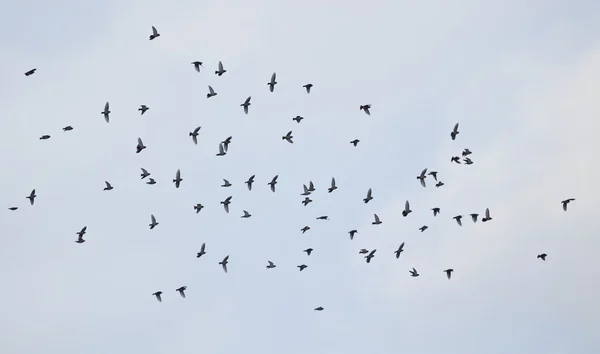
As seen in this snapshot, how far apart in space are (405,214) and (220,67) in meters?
22.3

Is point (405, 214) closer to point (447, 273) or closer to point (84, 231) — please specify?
point (447, 273)

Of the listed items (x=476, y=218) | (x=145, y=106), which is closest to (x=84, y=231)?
(x=145, y=106)

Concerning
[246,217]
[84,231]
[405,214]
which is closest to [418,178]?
[405,214]

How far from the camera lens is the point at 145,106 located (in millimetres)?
188750

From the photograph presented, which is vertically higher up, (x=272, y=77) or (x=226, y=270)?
(x=272, y=77)

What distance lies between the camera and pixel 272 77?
183500 mm

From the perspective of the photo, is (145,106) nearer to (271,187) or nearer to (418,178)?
(271,187)

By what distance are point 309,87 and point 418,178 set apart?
14.0 meters

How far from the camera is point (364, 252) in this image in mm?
189250

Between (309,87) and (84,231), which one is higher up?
(309,87)

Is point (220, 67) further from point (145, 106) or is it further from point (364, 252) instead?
point (364, 252)

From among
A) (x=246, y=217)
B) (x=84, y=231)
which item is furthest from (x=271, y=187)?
(x=84, y=231)

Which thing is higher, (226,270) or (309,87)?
(309,87)

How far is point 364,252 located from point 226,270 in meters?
13.9
